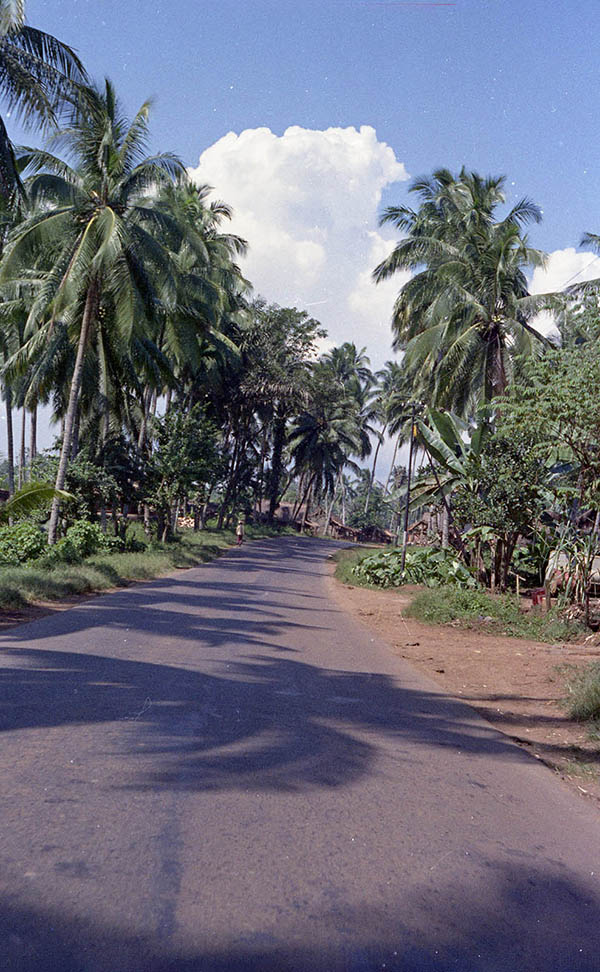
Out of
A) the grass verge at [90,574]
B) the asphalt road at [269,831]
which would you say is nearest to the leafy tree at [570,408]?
the asphalt road at [269,831]

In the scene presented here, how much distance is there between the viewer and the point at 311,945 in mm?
2779

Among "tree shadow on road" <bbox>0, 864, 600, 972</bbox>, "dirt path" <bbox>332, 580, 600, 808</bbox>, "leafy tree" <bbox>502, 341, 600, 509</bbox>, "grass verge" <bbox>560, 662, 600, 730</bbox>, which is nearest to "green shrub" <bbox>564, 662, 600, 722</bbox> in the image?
"grass verge" <bbox>560, 662, 600, 730</bbox>

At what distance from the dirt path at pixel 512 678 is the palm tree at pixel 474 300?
10353 mm

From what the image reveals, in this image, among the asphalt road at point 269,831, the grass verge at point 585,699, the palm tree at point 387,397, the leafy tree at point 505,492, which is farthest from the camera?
the palm tree at point 387,397

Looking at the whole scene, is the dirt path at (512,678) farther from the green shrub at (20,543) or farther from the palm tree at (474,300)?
the palm tree at (474,300)

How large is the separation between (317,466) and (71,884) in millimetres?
54059

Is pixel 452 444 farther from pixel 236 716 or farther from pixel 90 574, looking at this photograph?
pixel 236 716

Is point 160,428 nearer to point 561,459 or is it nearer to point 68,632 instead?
point 561,459

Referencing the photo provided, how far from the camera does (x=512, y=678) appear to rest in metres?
9.35

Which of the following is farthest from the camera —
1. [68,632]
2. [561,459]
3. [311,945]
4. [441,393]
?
[441,393]

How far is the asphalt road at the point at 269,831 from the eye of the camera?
9.18 ft

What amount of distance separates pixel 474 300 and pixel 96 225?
11.2 meters

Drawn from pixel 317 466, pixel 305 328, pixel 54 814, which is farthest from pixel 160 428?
pixel 317 466

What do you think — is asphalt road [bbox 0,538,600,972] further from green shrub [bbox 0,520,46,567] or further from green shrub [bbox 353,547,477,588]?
green shrub [bbox 353,547,477,588]
